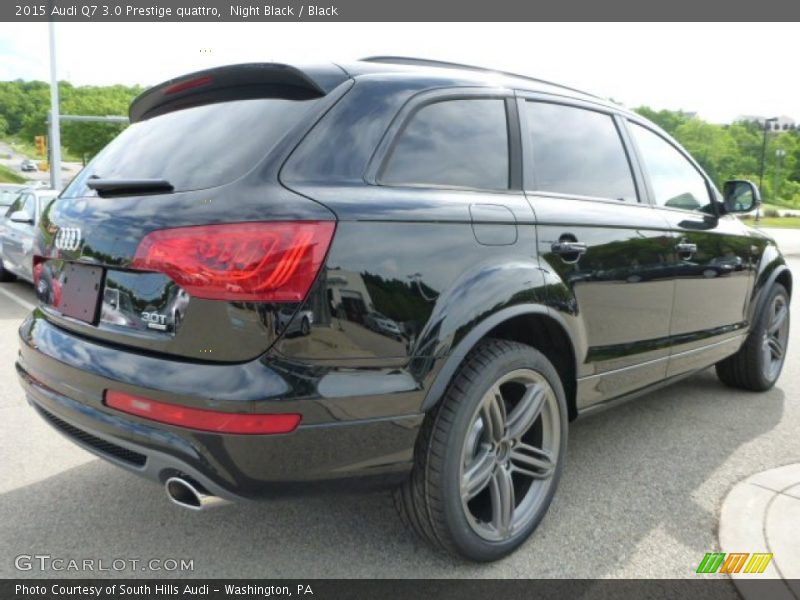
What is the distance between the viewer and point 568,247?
108 inches

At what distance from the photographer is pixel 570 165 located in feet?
10.0

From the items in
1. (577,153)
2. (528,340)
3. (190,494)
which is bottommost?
(190,494)

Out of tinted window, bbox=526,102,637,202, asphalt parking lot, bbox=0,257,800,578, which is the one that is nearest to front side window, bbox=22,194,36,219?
asphalt parking lot, bbox=0,257,800,578

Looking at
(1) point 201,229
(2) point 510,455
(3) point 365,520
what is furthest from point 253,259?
(3) point 365,520

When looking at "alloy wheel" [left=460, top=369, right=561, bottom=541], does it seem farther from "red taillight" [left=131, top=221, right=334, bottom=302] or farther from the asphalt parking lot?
"red taillight" [left=131, top=221, right=334, bottom=302]

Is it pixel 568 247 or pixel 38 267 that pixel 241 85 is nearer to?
pixel 38 267

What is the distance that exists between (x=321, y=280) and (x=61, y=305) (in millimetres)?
1135

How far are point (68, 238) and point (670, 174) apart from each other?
10.2 ft

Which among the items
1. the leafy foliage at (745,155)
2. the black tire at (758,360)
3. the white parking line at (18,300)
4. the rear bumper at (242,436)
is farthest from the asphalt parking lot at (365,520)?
the leafy foliage at (745,155)

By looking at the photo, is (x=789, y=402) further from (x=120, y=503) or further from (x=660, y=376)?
(x=120, y=503)

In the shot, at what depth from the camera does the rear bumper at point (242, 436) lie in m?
1.94

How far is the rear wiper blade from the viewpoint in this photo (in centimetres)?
216

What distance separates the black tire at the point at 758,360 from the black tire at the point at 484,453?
2.53 meters

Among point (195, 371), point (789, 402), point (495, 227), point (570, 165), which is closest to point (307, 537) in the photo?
point (195, 371)
